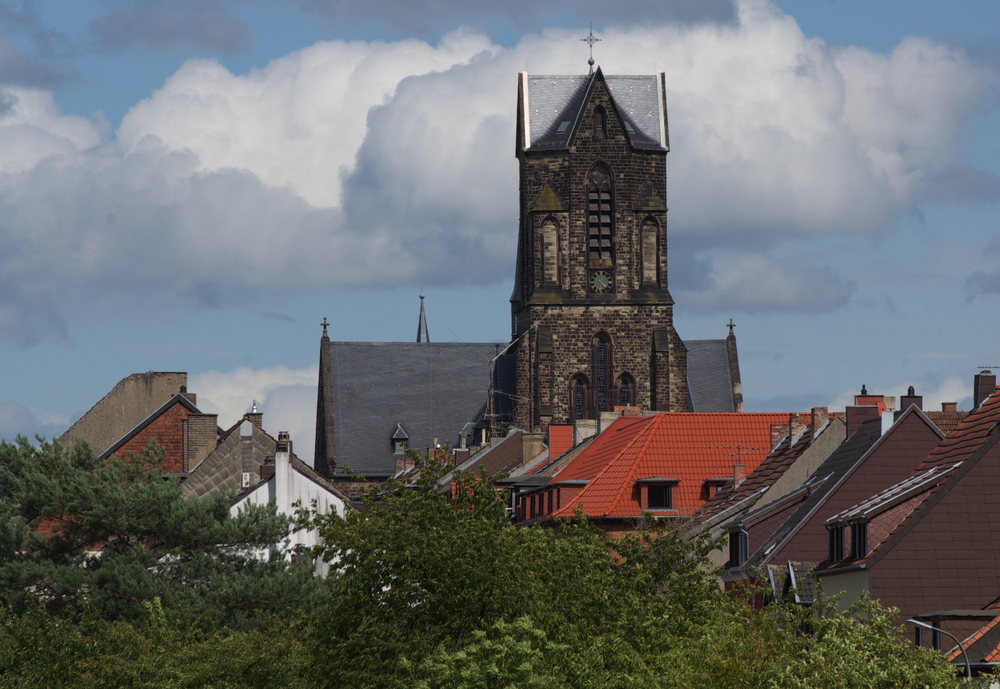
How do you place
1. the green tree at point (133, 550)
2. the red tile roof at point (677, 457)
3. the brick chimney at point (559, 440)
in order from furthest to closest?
the brick chimney at point (559, 440) → the red tile roof at point (677, 457) → the green tree at point (133, 550)

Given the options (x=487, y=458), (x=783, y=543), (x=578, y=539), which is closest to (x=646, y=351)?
(x=487, y=458)

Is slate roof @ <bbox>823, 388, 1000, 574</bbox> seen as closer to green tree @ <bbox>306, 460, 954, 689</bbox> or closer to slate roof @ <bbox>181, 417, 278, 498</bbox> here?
green tree @ <bbox>306, 460, 954, 689</bbox>

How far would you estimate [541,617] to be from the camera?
21.8 meters

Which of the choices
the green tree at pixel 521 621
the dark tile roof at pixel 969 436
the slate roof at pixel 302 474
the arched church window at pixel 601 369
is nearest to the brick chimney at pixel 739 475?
the dark tile roof at pixel 969 436

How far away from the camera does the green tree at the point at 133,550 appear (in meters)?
43.3

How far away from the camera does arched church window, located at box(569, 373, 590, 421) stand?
87000 mm

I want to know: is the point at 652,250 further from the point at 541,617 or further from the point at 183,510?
the point at 541,617

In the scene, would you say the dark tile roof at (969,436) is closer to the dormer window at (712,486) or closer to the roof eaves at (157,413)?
the dormer window at (712,486)

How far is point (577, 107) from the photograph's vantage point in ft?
293

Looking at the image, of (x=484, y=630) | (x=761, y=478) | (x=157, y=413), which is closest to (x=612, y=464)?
(x=761, y=478)

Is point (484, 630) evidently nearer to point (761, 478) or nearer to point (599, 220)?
point (761, 478)

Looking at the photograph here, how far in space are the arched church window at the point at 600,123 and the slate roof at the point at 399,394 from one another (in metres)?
16.4

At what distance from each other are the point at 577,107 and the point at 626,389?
1378 cm

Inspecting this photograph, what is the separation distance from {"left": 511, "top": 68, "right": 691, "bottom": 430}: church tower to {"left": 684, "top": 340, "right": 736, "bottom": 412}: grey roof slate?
7641 millimetres
